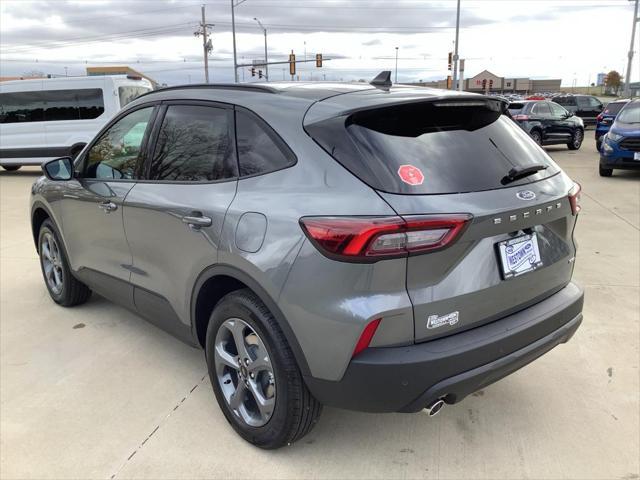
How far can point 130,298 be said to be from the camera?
A: 11.5ft

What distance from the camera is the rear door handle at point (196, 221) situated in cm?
264

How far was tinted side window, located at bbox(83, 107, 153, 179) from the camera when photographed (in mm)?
3393

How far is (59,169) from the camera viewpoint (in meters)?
4.06

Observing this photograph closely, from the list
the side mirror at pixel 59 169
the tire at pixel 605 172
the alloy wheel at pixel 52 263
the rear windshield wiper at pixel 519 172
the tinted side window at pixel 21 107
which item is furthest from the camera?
the tinted side window at pixel 21 107

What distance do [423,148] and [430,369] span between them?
907 mm

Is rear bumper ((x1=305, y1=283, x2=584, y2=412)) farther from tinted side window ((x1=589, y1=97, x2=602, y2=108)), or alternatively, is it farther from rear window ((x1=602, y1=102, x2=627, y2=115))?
tinted side window ((x1=589, y1=97, x2=602, y2=108))

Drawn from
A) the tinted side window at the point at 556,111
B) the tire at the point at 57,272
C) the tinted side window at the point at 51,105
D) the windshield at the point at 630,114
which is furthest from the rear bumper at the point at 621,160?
the tinted side window at the point at 51,105

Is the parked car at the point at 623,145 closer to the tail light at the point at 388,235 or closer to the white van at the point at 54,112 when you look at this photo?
the tail light at the point at 388,235

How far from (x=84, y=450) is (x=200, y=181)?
1.47 meters

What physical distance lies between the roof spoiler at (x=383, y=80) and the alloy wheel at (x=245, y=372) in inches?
56.5

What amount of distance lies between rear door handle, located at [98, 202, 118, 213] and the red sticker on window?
2.02 m

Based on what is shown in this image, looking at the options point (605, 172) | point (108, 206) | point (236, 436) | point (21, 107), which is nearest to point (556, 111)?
point (605, 172)

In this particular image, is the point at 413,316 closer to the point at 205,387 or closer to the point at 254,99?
the point at 254,99

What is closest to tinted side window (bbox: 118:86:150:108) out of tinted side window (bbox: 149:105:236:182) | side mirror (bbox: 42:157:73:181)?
side mirror (bbox: 42:157:73:181)
